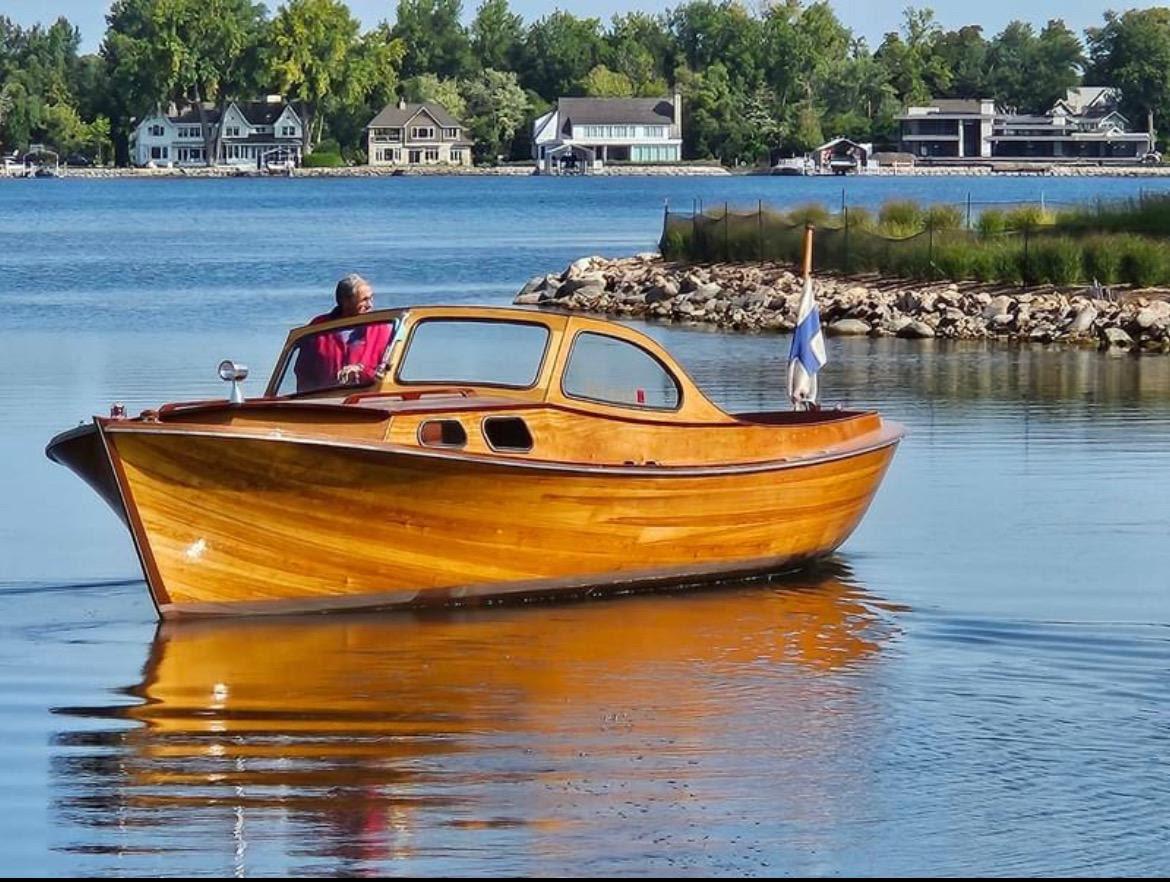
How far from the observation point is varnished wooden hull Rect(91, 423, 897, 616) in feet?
48.6

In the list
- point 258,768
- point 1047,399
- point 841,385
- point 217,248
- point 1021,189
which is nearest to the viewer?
point 258,768

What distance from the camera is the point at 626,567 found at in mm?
16547

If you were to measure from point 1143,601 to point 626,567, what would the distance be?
3.45 m

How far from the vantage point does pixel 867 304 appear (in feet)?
139

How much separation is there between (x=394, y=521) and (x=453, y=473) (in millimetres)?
485

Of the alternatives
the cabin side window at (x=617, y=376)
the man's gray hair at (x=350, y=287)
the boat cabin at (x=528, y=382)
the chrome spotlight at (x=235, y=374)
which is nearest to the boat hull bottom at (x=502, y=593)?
the boat cabin at (x=528, y=382)

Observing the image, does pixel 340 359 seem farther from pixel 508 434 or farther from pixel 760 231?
pixel 760 231

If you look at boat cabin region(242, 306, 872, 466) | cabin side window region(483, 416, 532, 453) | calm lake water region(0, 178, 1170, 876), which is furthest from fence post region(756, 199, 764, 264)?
cabin side window region(483, 416, 532, 453)

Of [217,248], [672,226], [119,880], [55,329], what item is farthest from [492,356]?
[217,248]

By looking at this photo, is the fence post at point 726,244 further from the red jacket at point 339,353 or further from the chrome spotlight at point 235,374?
the chrome spotlight at point 235,374

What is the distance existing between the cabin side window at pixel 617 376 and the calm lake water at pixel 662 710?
4.53 feet

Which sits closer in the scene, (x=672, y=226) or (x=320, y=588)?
(x=320, y=588)

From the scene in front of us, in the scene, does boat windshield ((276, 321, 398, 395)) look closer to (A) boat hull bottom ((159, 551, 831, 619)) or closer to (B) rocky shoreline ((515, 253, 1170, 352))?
(A) boat hull bottom ((159, 551, 831, 619))

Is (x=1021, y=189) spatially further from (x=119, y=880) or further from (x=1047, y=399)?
(x=119, y=880)
